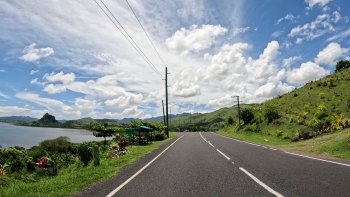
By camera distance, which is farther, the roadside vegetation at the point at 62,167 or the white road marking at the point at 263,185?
the roadside vegetation at the point at 62,167

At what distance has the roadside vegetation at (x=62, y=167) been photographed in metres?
9.96

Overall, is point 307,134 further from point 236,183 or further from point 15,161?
point 15,161

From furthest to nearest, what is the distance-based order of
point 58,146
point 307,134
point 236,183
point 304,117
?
point 58,146 < point 304,117 < point 307,134 < point 236,183

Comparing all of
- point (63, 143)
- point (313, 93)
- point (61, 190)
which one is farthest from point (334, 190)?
point (313, 93)

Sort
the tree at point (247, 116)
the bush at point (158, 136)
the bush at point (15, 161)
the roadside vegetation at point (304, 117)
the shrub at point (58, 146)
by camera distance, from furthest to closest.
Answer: the tree at point (247, 116)
the shrub at point (58, 146)
the bush at point (158, 136)
the roadside vegetation at point (304, 117)
the bush at point (15, 161)

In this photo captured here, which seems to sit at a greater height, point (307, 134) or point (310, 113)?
point (310, 113)

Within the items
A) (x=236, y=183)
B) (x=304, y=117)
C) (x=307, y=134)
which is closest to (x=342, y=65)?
(x=304, y=117)

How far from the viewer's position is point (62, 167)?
29.3 metres

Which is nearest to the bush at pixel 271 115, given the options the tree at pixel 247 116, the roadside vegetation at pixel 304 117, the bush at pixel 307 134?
the roadside vegetation at pixel 304 117

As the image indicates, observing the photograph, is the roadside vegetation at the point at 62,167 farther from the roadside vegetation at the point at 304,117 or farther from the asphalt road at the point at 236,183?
the roadside vegetation at the point at 304,117

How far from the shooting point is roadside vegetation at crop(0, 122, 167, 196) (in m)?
9.96

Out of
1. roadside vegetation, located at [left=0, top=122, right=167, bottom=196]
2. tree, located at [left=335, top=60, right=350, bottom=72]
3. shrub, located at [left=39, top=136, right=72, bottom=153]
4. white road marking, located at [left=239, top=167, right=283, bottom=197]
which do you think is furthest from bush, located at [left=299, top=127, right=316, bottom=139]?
tree, located at [left=335, top=60, right=350, bottom=72]

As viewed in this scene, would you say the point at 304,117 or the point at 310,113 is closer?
the point at 304,117

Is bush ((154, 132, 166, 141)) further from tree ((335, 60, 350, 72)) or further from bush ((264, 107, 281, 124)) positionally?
tree ((335, 60, 350, 72))
